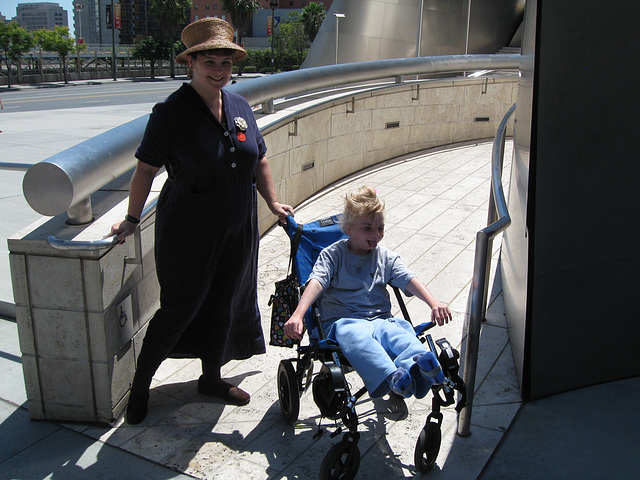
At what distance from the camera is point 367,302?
3195 mm

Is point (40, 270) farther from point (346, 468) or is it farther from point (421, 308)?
point (421, 308)

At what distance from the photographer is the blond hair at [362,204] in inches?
122

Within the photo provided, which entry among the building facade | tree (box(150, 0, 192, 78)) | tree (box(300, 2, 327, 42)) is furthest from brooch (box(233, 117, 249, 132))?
the building facade

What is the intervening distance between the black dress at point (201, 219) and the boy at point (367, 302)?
0.45 m

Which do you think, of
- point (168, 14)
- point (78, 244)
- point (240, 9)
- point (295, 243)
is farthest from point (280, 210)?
point (240, 9)

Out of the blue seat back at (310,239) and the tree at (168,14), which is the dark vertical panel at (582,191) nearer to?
the blue seat back at (310,239)

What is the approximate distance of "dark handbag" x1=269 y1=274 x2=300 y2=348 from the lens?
10.7ft

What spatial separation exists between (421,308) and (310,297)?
1.69 m

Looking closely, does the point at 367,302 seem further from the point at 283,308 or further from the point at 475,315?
the point at 475,315

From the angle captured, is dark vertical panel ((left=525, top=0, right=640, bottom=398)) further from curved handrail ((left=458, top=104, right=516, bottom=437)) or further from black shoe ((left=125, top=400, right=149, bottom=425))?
black shoe ((left=125, top=400, right=149, bottom=425))

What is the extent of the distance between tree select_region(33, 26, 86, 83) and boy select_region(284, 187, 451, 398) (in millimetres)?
43976

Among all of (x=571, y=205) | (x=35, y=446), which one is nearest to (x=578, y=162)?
(x=571, y=205)

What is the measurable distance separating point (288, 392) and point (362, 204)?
0.98 m

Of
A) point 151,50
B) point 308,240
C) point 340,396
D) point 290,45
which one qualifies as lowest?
point 340,396
